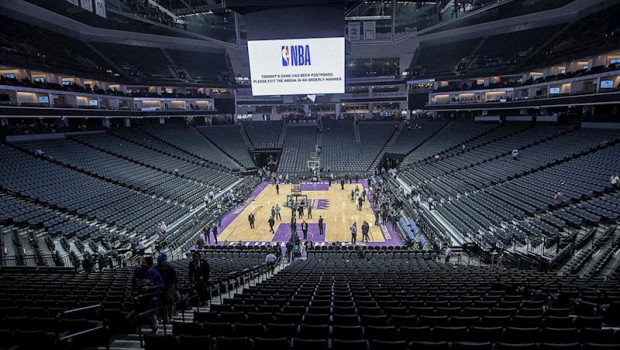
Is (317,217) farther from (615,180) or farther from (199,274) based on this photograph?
(199,274)

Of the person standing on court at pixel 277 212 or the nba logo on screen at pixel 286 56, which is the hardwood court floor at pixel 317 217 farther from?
the nba logo on screen at pixel 286 56

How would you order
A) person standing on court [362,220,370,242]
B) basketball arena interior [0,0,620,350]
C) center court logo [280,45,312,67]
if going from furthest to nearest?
center court logo [280,45,312,67] < person standing on court [362,220,370,242] < basketball arena interior [0,0,620,350]

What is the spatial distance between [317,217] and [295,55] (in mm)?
17202

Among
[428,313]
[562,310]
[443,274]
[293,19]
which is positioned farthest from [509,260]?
[293,19]

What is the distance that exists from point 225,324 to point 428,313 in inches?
142

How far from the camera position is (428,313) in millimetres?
6133

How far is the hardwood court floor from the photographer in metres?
23.0

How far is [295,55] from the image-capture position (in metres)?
34.3

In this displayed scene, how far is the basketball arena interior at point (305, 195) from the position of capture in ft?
18.6

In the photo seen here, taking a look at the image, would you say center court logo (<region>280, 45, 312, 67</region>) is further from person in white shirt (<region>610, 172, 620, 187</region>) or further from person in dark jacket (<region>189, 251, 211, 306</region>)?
person in dark jacket (<region>189, 251, 211, 306</region>)

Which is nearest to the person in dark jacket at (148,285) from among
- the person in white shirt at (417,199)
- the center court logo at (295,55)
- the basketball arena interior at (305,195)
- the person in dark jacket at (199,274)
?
the basketball arena interior at (305,195)

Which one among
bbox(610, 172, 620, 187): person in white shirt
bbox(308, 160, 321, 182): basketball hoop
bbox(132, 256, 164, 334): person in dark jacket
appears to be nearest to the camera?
bbox(132, 256, 164, 334): person in dark jacket

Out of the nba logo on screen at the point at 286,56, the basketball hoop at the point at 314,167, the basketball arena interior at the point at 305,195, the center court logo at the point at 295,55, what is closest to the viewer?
the basketball arena interior at the point at 305,195

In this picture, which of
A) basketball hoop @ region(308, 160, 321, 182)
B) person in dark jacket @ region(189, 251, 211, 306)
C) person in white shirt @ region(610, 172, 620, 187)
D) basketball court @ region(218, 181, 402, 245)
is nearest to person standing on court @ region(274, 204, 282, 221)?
basketball court @ region(218, 181, 402, 245)
